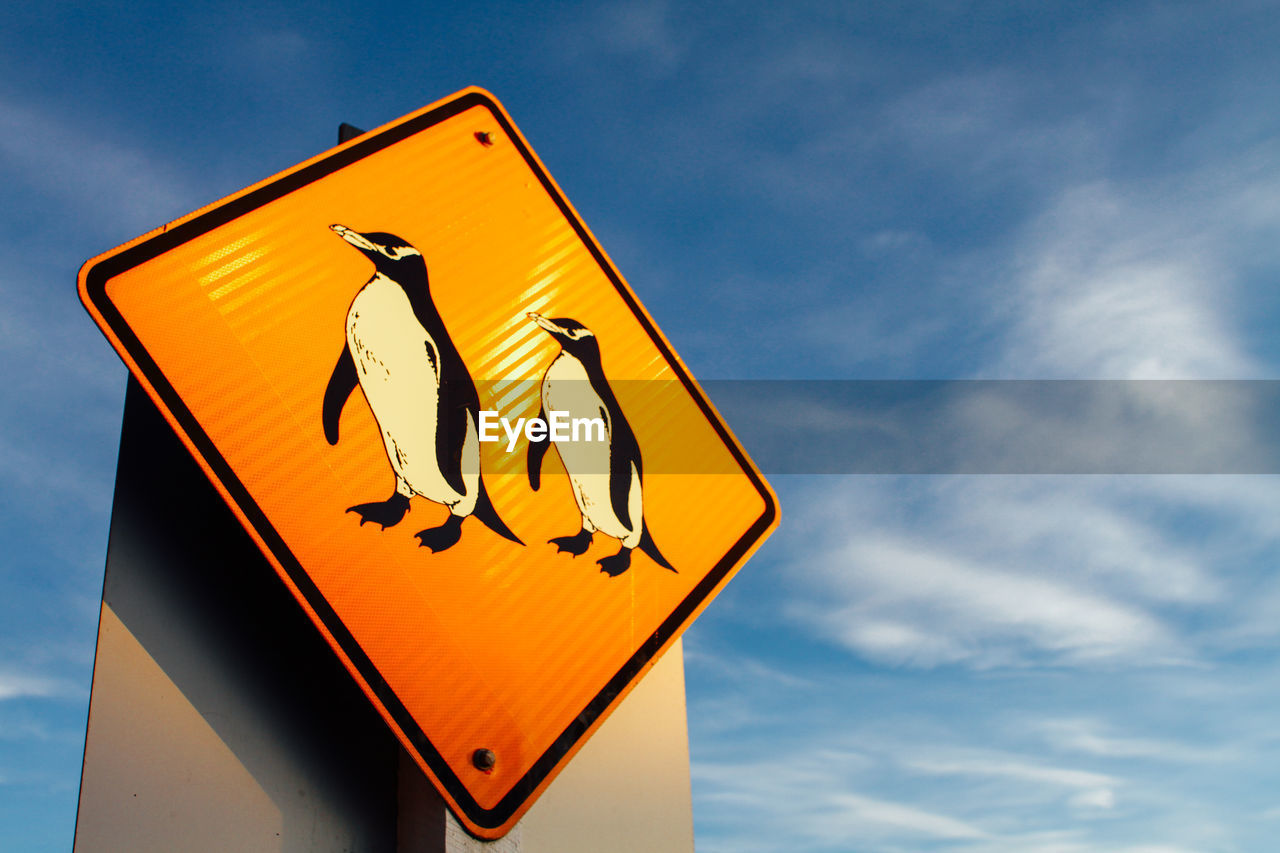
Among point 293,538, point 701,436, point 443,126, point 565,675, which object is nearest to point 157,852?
point 293,538

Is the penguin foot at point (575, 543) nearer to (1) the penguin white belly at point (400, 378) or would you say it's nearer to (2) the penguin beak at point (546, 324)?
(1) the penguin white belly at point (400, 378)

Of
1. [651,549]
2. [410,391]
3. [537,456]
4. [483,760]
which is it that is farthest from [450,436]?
[483,760]

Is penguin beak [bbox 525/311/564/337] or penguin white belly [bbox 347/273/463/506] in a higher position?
penguin beak [bbox 525/311/564/337]

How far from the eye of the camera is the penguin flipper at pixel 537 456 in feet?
7.49

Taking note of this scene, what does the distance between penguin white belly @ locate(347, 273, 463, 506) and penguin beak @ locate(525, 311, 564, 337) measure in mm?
354

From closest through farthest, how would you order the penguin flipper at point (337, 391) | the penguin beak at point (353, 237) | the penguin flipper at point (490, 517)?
the penguin flipper at point (337, 391) → the penguin flipper at point (490, 517) → the penguin beak at point (353, 237)

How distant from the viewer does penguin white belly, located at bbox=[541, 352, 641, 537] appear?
7.73ft

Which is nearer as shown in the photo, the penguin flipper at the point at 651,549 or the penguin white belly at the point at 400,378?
the penguin white belly at the point at 400,378

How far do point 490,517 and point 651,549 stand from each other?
0.51 metres

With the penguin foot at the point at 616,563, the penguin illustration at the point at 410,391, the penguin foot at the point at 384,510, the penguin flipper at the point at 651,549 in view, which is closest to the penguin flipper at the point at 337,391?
the penguin illustration at the point at 410,391

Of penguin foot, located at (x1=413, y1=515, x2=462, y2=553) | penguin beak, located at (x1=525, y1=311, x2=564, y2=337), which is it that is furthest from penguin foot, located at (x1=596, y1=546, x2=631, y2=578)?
penguin beak, located at (x1=525, y1=311, x2=564, y2=337)

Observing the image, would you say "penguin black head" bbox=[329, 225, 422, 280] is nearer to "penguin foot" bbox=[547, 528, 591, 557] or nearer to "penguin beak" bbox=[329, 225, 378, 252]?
"penguin beak" bbox=[329, 225, 378, 252]

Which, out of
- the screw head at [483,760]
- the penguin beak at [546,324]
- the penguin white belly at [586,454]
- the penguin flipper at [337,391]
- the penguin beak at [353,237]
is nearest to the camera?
the screw head at [483,760]

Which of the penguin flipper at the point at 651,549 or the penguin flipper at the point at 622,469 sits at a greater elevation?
the penguin flipper at the point at 622,469
